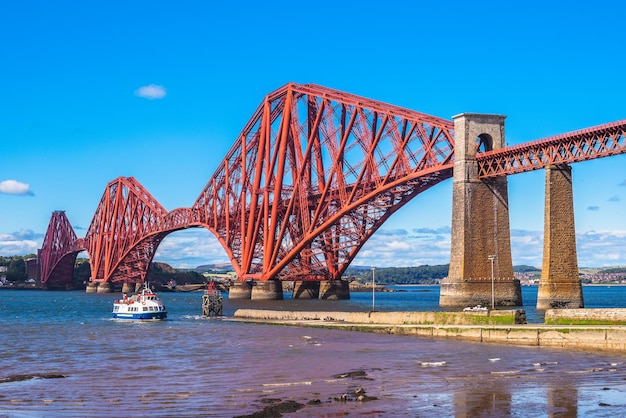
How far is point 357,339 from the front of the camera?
53.8m

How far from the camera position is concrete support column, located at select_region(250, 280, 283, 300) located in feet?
415

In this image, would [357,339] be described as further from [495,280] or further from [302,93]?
[302,93]

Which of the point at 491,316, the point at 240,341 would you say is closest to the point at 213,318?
the point at 240,341

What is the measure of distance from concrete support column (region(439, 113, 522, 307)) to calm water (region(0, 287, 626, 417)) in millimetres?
29074

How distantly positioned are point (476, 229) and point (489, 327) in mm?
34395

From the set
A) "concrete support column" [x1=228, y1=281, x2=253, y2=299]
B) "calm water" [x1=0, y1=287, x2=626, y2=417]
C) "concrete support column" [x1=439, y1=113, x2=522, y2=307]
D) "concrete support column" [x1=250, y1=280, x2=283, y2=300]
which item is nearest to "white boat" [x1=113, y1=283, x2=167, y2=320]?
"calm water" [x1=0, y1=287, x2=626, y2=417]

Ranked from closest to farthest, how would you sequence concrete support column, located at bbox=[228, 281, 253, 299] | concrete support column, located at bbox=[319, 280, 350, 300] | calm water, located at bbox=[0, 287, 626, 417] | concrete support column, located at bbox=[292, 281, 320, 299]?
calm water, located at bbox=[0, 287, 626, 417], concrete support column, located at bbox=[319, 280, 350, 300], concrete support column, located at bbox=[292, 281, 320, 299], concrete support column, located at bbox=[228, 281, 253, 299]

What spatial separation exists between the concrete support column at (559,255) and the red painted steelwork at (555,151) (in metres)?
3.58

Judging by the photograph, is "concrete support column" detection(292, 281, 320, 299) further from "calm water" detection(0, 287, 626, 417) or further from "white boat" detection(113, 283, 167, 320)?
"calm water" detection(0, 287, 626, 417)

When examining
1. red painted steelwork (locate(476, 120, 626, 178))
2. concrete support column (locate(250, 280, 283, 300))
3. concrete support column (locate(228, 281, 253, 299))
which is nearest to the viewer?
red painted steelwork (locate(476, 120, 626, 178))

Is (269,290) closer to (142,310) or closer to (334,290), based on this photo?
(334,290)

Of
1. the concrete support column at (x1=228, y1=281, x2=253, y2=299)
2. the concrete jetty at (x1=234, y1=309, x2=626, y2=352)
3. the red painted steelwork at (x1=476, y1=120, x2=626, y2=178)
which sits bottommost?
the concrete jetty at (x1=234, y1=309, x2=626, y2=352)

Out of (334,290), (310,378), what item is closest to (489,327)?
(310,378)

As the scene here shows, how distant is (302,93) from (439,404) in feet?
319
